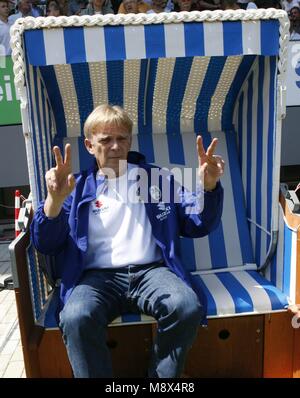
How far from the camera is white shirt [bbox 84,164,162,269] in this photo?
6.94ft

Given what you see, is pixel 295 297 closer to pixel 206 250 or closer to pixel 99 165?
pixel 206 250

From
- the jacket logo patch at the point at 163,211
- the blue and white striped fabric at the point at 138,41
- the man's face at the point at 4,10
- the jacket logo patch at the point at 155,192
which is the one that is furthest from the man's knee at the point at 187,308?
the man's face at the point at 4,10

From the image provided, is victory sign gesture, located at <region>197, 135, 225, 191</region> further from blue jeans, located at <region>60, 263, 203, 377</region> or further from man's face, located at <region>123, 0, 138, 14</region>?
man's face, located at <region>123, 0, 138, 14</region>

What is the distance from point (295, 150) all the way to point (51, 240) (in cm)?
443

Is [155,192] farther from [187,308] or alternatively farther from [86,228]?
[187,308]

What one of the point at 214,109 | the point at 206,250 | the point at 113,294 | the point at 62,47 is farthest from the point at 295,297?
the point at 62,47

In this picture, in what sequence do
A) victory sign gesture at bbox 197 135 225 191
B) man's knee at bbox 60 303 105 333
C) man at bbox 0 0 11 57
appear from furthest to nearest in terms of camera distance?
man at bbox 0 0 11 57
victory sign gesture at bbox 197 135 225 191
man's knee at bbox 60 303 105 333

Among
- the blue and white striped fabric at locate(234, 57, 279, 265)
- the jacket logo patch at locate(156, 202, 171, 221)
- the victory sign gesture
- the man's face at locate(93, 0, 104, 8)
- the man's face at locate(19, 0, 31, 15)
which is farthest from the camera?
the man's face at locate(19, 0, 31, 15)

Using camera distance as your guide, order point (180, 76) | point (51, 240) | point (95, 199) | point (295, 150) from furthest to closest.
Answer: point (295, 150) → point (180, 76) → point (95, 199) → point (51, 240)

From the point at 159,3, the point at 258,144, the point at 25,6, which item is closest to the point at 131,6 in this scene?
the point at 159,3

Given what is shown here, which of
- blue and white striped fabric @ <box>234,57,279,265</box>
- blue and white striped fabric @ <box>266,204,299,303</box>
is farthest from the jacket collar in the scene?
blue and white striped fabric @ <box>266,204,299,303</box>

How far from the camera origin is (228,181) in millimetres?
2920

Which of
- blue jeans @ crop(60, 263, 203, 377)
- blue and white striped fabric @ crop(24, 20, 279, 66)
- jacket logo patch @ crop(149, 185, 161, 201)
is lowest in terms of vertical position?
blue jeans @ crop(60, 263, 203, 377)

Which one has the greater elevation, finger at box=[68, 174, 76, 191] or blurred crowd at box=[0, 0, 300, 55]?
blurred crowd at box=[0, 0, 300, 55]
